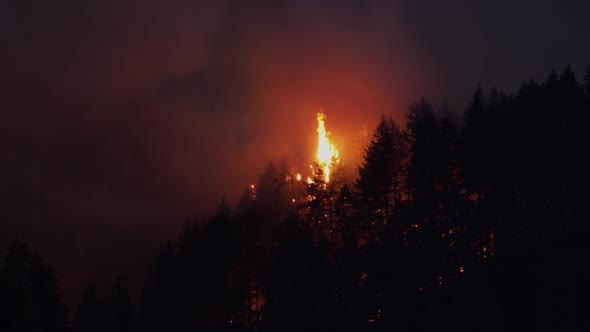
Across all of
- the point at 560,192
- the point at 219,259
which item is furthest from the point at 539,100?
the point at 219,259

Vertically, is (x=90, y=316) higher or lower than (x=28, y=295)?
higher

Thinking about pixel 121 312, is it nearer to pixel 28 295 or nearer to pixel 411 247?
pixel 28 295

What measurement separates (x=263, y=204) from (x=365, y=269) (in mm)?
33998

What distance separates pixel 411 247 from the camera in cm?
4116

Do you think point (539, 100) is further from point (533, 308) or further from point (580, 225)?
point (533, 308)

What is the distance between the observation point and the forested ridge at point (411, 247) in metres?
40.8

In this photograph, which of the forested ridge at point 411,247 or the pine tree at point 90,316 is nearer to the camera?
the forested ridge at point 411,247

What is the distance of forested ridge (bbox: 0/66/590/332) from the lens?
40.8 metres

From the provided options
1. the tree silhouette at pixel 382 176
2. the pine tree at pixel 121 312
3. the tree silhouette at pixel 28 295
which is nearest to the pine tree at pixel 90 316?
the pine tree at pixel 121 312

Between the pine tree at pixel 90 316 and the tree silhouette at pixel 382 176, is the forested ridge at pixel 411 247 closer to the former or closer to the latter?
the tree silhouette at pixel 382 176

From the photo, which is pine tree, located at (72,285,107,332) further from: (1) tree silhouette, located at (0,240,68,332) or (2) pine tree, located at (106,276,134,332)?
(1) tree silhouette, located at (0,240,68,332)

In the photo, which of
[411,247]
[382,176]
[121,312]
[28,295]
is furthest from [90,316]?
[411,247]

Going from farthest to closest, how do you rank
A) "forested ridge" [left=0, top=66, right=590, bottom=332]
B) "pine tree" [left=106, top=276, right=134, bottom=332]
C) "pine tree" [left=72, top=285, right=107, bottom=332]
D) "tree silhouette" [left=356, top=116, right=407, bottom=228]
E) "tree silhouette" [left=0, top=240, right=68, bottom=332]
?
1. "pine tree" [left=72, top=285, right=107, bottom=332]
2. "pine tree" [left=106, top=276, right=134, bottom=332]
3. "tree silhouette" [left=356, top=116, right=407, bottom=228]
4. "tree silhouette" [left=0, top=240, right=68, bottom=332]
5. "forested ridge" [left=0, top=66, right=590, bottom=332]

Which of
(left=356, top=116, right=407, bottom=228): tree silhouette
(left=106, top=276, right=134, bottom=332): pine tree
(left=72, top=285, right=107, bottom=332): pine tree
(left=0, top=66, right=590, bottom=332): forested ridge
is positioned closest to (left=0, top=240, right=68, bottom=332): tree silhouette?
(left=0, top=66, right=590, bottom=332): forested ridge
